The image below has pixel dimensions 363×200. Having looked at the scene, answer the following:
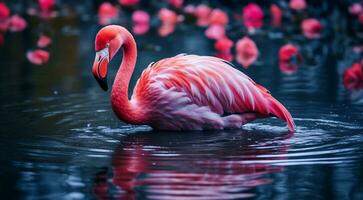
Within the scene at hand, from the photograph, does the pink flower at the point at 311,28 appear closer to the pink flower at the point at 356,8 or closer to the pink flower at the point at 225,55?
the pink flower at the point at 356,8

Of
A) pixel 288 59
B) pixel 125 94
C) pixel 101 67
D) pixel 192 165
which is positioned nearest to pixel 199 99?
pixel 125 94

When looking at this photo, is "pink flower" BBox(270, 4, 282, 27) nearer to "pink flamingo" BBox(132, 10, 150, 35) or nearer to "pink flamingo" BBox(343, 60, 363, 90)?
"pink flamingo" BBox(132, 10, 150, 35)

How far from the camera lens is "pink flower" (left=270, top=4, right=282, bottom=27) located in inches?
588

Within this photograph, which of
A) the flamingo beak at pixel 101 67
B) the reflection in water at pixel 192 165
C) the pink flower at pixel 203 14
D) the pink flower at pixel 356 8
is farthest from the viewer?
the pink flower at pixel 203 14

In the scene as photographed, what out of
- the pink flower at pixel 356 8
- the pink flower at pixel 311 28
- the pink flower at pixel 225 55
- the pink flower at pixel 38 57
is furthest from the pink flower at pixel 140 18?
the pink flower at pixel 356 8

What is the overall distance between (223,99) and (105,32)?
3.47 ft

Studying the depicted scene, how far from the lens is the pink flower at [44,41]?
13.3m

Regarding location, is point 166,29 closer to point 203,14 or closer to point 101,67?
point 203,14

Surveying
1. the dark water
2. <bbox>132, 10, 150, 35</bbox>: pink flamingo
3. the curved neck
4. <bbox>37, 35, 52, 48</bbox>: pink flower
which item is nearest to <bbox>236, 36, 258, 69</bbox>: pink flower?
the dark water

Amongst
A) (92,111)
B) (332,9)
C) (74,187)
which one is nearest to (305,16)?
(332,9)

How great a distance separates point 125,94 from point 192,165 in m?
1.47

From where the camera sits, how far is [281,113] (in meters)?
6.91

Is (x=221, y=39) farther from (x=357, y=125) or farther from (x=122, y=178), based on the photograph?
(x=122, y=178)

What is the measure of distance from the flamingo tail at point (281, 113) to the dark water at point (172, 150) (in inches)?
3.3
